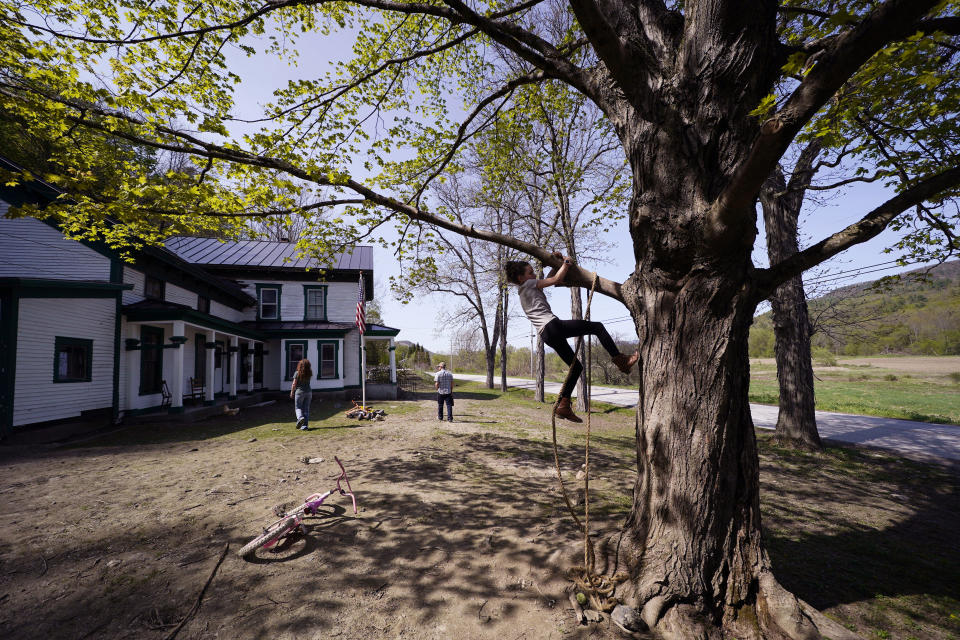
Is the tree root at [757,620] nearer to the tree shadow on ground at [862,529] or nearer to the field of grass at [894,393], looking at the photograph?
the tree shadow on ground at [862,529]

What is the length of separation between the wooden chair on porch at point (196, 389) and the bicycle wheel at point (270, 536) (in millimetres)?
13411

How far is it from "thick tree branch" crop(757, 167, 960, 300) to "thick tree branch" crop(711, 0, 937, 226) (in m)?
0.75

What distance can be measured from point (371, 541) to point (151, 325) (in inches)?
543

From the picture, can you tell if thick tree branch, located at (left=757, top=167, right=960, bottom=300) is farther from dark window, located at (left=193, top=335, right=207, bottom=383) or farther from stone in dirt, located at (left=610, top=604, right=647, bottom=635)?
dark window, located at (left=193, top=335, right=207, bottom=383)

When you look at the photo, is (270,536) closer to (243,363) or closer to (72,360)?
(72,360)

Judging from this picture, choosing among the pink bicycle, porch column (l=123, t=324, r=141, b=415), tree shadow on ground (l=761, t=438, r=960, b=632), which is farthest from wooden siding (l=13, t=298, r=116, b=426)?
tree shadow on ground (l=761, t=438, r=960, b=632)

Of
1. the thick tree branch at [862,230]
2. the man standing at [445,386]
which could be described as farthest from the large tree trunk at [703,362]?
the man standing at [445,386]

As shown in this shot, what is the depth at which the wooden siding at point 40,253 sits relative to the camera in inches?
378

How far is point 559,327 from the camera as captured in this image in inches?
150

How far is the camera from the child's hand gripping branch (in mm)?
3647

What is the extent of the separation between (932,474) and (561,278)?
10225mm

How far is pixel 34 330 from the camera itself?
930 cm

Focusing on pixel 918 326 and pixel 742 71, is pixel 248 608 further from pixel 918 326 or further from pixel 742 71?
pixel 918 326

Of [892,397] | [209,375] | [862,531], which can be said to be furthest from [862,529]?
[892,397]
